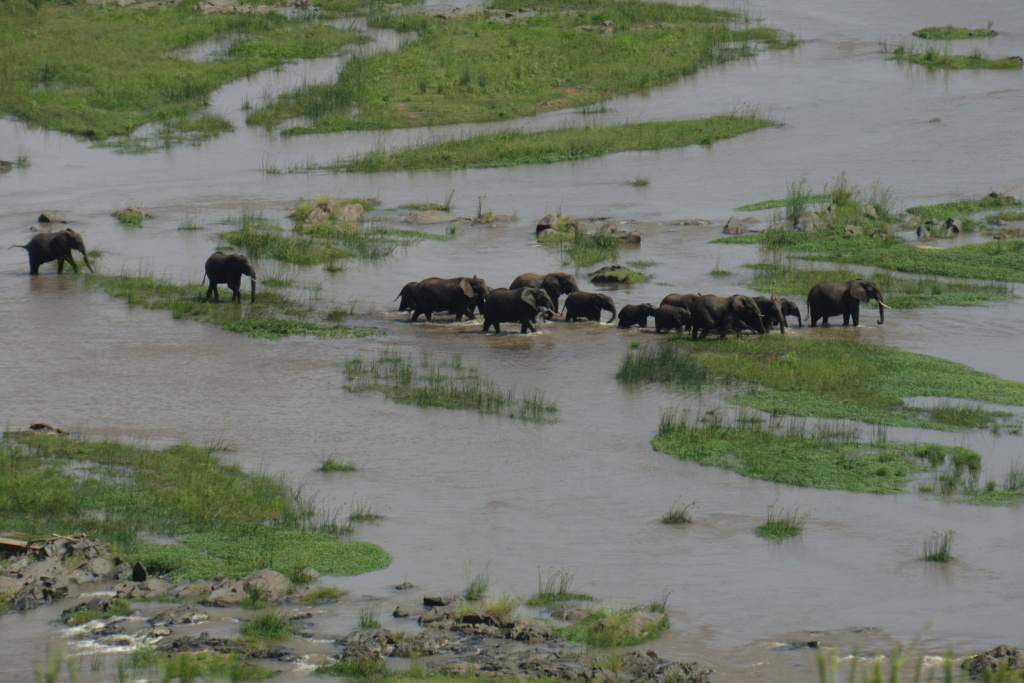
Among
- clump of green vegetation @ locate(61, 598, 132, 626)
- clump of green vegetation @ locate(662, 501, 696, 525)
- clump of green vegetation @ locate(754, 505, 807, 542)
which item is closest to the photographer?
clump of green vegetation @ locate(61, 598, 132, 626)

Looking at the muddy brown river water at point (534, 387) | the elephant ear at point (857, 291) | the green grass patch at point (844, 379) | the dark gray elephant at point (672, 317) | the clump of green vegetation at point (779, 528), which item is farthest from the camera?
the elephant ear at point (857, 291)

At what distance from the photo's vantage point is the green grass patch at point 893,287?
80.6ft

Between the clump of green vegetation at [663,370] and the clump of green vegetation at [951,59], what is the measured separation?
39514mm

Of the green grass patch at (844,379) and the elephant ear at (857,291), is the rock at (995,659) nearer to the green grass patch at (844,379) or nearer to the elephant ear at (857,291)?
the green grass patch at (844,379)

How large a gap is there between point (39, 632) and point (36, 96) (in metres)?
40.8

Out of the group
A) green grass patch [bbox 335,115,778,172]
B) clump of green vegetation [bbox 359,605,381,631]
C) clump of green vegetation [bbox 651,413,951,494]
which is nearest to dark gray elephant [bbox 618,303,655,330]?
clump of green vegetation [bbox 651,413,951,494]

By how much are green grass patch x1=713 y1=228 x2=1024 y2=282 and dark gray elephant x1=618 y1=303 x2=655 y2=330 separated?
256 inches

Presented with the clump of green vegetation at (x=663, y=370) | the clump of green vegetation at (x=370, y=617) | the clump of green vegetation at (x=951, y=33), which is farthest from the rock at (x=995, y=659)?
the clump of green vegetation at (x=951, y=33)

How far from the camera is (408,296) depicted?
24.0m

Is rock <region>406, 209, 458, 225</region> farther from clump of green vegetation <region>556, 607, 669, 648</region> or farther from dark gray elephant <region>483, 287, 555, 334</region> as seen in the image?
clump of green vegetation <region>556, 607, 669, 648</region>

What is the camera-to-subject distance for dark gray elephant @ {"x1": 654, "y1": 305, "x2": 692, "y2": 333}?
22562mm

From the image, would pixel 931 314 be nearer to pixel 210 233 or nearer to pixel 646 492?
pixel 646 492

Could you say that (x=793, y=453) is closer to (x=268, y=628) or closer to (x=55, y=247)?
(x=268, y=628)

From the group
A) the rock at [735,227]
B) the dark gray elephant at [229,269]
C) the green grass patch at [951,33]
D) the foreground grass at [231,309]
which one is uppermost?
the green grass patch at [951,33]
